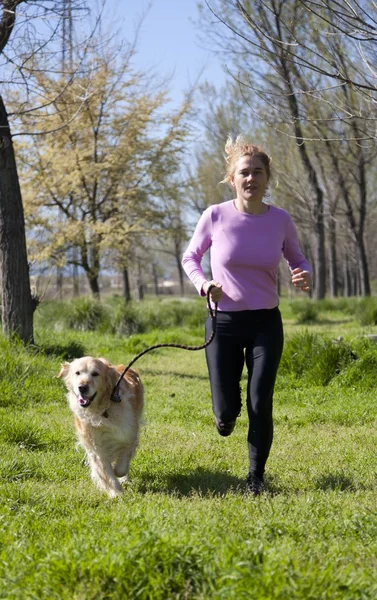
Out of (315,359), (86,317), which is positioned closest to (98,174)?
(86,317)

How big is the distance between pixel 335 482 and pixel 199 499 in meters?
1.01

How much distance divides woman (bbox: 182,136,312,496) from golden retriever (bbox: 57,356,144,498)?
0.69m

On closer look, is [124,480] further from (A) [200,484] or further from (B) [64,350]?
(B) [64,350]

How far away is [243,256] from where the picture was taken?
13.8 feet

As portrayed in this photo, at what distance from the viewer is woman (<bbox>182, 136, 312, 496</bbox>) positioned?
4203mm

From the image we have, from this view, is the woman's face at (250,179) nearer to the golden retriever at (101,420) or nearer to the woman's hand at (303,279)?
the woman's hand at (303,279)

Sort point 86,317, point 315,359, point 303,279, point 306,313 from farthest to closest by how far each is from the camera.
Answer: point 306,313, point 86,317, point 315,359, point 303,279

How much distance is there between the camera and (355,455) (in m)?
5.23

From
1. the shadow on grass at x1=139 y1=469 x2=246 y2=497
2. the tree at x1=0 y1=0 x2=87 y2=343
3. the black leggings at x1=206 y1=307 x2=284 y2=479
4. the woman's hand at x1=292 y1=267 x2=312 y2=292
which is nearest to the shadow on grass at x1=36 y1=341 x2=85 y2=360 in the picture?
the tree at x1=0 y1=0 x2=87 y2=343

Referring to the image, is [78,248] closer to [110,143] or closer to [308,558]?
[110,143]

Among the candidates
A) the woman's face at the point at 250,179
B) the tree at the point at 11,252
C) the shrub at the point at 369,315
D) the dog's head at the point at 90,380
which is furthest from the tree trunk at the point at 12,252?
the shrub at the point at 369,315

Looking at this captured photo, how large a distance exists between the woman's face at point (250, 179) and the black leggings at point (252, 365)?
2.39 feet

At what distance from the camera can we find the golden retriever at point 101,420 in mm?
4461

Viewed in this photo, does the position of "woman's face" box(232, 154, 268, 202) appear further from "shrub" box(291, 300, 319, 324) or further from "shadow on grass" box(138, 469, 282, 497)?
"shrub" box(291, 300, 319, 324)
